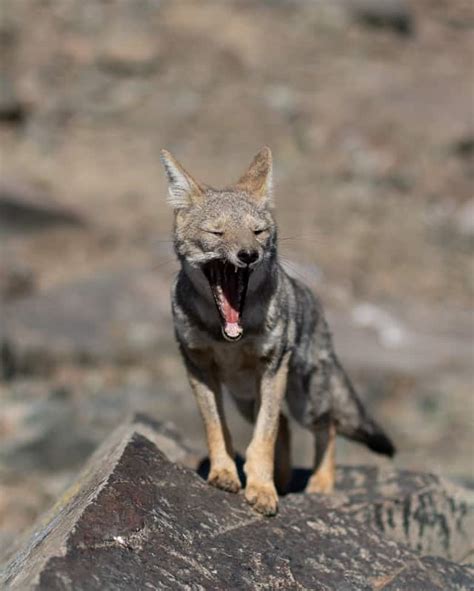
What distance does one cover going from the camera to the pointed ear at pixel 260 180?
7703mm

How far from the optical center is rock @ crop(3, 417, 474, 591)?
218 inches

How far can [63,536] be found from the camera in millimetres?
5652

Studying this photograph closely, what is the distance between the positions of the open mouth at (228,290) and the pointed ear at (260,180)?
2.38ft

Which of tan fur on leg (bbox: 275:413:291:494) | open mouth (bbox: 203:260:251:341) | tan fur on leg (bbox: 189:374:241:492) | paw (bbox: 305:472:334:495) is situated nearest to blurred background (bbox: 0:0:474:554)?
paw (bbox: 305:472:334:495)

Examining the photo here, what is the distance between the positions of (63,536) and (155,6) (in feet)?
83.2

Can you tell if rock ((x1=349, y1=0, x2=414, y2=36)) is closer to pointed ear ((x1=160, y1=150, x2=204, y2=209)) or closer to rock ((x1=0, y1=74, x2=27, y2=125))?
rock ((x1=0, y1=74, x2=27, y2=125))

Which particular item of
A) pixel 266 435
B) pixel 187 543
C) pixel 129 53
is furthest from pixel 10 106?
pixel 187 543

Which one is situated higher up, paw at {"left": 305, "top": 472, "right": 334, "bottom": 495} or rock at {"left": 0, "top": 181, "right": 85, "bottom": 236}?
paw at {"left": 305, "top": 472, "right": 334, "bottom": 495}

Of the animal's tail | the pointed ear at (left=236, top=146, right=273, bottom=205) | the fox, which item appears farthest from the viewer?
the animal's tail

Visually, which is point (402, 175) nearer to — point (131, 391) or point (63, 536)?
point (131, 391)

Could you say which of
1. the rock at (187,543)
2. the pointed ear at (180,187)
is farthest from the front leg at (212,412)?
the pointed ear at (180,187)

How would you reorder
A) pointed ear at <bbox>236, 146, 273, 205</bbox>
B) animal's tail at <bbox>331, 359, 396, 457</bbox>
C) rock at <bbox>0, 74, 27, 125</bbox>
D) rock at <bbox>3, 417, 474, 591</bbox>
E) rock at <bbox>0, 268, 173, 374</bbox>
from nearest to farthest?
1. rock at <bbox>3, 417, 474, 591</bbox>
2. pointed ear at <bbox>236, 146, 273, 205</bbox>
3. animal's tail at <bbox>331, 359, 396, 457</bbox>
4. rock at <bbox>0, 268, 173, 374</bbox>
5. rock at <bbox>0, 74, 27, 125</bbox>

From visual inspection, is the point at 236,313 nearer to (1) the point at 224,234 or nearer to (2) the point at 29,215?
(1) the point at 224,234

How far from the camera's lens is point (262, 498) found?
715cm
